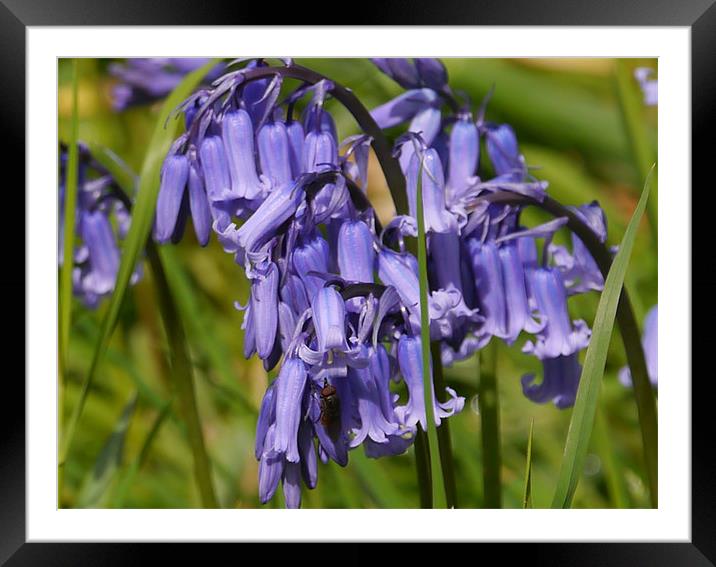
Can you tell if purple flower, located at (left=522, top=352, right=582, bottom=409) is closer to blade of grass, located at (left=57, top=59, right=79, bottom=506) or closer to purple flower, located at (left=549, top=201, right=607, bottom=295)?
purple flower, located at (left=549, top=201, right=607, bottom=295)

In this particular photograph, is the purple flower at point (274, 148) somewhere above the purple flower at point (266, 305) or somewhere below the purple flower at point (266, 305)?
above

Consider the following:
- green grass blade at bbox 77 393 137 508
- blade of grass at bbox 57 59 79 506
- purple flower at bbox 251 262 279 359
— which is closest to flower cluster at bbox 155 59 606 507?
purple flower at bbox 251 262 279 359

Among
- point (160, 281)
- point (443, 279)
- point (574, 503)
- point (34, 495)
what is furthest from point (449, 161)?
point (34, 495)

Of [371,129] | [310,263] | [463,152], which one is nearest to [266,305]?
[310,263]

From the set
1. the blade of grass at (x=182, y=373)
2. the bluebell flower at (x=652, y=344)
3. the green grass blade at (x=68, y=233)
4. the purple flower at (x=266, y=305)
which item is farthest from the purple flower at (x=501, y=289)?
the green grass blade at (x=68, y=233)

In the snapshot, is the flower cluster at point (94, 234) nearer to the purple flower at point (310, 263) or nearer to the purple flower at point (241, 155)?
the purple flower at point (241, 155)

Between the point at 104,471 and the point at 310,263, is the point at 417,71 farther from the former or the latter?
the point at 104,471
